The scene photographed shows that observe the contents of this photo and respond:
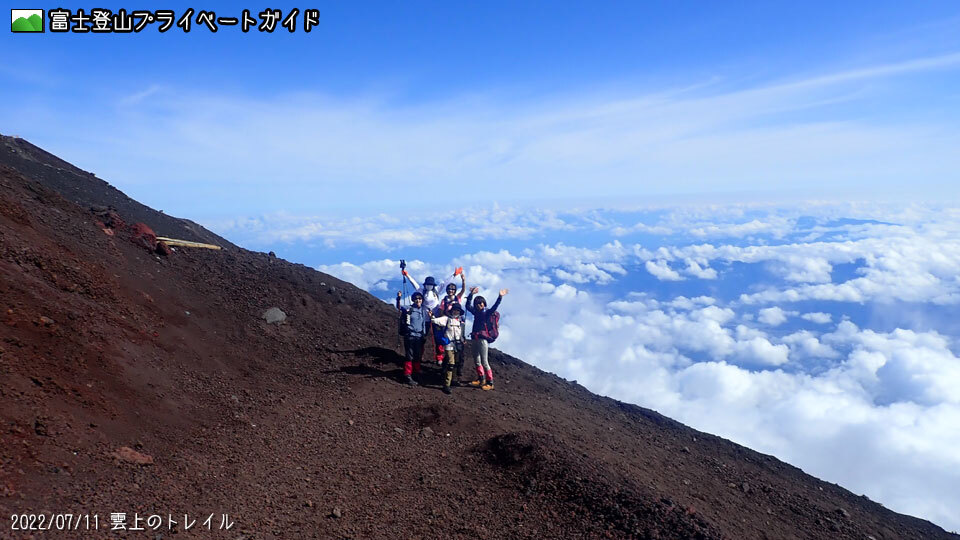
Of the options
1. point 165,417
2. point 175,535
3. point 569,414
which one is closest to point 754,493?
point 569,414

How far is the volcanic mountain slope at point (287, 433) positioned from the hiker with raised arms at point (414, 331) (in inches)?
22.2

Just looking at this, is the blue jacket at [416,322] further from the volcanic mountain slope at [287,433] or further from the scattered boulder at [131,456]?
the scattered boulder at [131,456]

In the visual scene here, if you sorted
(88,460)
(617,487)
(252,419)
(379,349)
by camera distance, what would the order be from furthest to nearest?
(379,349) → (252,419) → (617,487) → (88,460)

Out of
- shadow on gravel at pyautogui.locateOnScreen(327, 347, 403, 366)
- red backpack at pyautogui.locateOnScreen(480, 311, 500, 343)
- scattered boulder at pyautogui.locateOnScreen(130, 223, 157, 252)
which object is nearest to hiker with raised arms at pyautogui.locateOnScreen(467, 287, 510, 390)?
red backpack at pyautogui.locateOnScreen(480, 311, 500, 343)

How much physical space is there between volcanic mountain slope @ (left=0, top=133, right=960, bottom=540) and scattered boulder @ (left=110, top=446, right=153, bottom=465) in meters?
0.03

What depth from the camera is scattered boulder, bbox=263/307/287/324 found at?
14820 mm

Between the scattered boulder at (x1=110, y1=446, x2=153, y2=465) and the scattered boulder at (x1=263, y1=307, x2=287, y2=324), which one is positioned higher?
the scattered boulder at (x1=263, y1=307, x2=287, y2=324)

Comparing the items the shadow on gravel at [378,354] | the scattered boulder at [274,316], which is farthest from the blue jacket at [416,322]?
the scattered boulder at [274,316]

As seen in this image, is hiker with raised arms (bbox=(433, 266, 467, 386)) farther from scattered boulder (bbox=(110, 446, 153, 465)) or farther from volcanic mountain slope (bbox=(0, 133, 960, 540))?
scattered boulder (bbox=(110, 446, 153, 465))

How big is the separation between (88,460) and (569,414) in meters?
10.7

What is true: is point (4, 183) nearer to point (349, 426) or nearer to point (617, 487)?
point (349, 426)

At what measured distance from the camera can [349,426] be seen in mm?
10391

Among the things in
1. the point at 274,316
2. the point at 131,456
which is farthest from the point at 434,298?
the point at 131,456

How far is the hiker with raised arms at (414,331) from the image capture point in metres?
12.6
